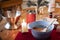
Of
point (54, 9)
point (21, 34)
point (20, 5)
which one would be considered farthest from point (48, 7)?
point (21, 34)

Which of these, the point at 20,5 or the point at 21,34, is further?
the point at 20,5

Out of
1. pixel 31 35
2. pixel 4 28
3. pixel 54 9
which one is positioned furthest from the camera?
pixel 54 9

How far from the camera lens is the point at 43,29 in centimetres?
124

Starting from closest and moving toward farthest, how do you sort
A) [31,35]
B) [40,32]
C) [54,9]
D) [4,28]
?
[40,32] → [31,35] → [4,28] → [54,9]

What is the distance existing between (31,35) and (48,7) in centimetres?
103

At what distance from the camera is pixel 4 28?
77.9 inches

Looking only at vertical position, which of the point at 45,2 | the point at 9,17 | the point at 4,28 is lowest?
the point at 4,28

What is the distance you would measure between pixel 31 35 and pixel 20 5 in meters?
1.11

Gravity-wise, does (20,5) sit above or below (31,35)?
above

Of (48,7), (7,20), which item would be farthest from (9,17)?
(48,7)

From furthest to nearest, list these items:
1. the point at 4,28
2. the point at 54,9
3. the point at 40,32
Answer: the point at 54,9 < the point at 4,28 < the point at 40,32

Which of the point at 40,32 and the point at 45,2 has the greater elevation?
the point at 45,2

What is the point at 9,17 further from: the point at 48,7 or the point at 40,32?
the point at 40,32

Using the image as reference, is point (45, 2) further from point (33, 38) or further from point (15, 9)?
point (33, 38)
